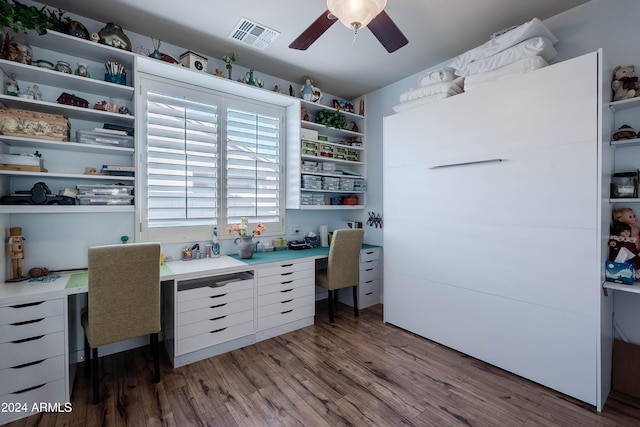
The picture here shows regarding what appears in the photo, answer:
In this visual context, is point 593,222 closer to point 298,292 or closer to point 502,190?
point 502,190

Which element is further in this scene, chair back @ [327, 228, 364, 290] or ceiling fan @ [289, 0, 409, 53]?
chair back @ [327, 228, 364, 290]

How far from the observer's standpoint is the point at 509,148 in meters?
2.13

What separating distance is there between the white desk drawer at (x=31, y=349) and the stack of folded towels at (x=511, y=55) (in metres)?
3.54

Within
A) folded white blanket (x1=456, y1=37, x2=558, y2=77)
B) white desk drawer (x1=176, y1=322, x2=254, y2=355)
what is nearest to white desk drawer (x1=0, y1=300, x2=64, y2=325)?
white desk drawer (x1=176, y1=322, x2=254, y2=355)

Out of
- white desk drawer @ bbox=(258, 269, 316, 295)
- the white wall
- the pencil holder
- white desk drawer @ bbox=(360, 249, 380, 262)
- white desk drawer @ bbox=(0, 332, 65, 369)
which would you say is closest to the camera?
white desk drawer @ bbox=(0, 332, 65, 369)

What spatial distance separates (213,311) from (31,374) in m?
1.11

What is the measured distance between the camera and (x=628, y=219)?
6.44ft

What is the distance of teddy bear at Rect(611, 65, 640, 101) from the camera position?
1.92 m

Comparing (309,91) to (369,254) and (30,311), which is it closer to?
(369,254)

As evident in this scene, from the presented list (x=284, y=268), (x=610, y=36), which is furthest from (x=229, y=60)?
(x=610, y=36)

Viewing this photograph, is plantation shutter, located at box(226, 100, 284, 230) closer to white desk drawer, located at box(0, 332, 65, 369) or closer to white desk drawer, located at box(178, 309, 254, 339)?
white desk drawer, located at box(178, 309, 254, 339)

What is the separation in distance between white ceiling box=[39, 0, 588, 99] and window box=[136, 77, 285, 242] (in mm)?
464

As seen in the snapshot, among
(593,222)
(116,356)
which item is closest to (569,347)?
(593,222)

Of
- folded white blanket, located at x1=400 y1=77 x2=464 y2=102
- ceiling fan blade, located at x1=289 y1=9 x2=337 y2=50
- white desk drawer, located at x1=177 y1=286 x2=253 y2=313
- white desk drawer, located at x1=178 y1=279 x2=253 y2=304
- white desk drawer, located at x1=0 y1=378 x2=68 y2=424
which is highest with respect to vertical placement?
ceiling fan blade, located at x1=289 y1=9 x2=337 y2=50
